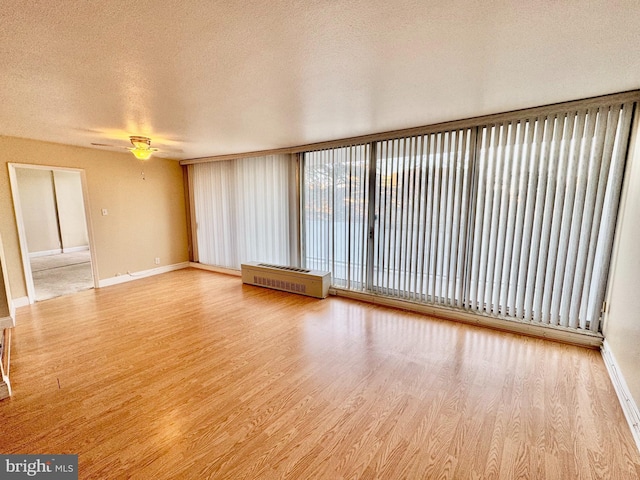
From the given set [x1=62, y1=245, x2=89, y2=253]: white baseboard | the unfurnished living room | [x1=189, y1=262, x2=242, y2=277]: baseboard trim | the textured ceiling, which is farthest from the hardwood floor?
[x1=62, y1=245, x2=89, y2=253]: white baseboard

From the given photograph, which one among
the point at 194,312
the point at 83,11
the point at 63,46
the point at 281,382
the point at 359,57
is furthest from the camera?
the point at 194,312

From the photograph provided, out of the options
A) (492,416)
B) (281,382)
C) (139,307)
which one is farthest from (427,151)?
(139,307)

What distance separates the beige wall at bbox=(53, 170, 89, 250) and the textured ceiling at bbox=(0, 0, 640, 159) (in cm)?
666

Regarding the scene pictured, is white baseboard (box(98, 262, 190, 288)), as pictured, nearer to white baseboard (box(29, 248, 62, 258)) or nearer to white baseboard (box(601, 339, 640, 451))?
white baseboard (box(29, 248, 62, 258))

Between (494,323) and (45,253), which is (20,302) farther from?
(494,323)

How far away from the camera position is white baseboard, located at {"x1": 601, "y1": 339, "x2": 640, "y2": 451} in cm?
175

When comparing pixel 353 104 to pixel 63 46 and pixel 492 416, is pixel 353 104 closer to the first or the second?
pixel 63 46

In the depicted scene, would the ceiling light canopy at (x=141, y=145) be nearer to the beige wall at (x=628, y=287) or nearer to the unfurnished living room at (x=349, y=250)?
the unfurnished living room at (x=349, y=250)

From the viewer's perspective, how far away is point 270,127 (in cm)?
340

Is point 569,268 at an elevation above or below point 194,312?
above

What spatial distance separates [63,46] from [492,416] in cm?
359

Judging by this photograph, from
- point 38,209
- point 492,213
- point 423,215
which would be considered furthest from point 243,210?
point 38,209

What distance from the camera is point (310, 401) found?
81.1 inches

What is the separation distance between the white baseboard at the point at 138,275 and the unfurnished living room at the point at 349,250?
8cm
